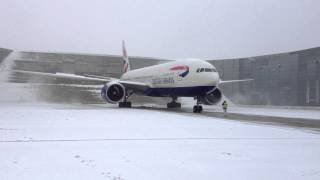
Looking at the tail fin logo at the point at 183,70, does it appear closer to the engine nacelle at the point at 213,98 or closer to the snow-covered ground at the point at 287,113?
the engine nacelle at the point at 213,98

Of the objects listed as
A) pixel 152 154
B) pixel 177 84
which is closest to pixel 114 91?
pixel 177 84

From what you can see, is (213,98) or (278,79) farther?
(278,79)

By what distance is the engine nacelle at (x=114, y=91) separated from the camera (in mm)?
28656

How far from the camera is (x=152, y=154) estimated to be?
7.39 m

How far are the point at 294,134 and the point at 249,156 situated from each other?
440cm

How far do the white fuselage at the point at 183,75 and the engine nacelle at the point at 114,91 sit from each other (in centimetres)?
243

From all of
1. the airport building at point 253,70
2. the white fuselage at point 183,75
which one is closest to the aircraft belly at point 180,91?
the white fuselage at point 183,75

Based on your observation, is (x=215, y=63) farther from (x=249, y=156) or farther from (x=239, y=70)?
(x=249, y=156)

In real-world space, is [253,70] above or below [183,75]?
above

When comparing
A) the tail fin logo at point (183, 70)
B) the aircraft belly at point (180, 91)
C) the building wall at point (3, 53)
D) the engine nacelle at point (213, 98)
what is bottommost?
the engine nacelle at point (213, 98)

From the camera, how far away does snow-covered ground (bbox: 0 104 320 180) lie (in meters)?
5.94

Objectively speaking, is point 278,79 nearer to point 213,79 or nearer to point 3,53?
point 213,79

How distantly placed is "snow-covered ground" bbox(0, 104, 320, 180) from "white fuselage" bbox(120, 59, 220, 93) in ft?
45.1

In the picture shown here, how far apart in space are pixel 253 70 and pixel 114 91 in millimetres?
19204
